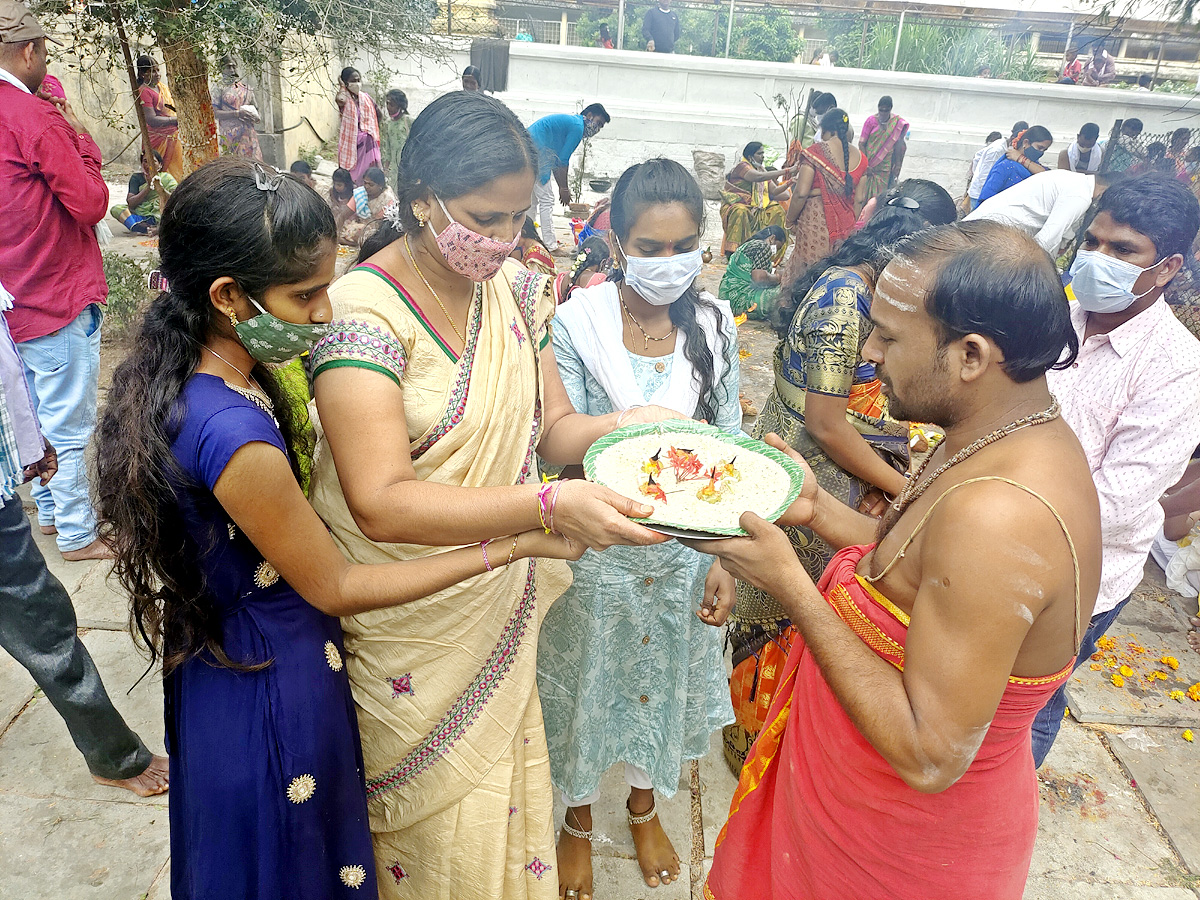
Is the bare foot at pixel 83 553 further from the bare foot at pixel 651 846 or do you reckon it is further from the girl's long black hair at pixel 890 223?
the girl's long black hair at pixel 890 223

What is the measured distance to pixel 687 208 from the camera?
2.65 m

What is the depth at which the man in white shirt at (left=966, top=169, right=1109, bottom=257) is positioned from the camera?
26.6 ft

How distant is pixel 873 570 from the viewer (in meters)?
1.82

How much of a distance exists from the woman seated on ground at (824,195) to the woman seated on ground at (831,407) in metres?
6.22

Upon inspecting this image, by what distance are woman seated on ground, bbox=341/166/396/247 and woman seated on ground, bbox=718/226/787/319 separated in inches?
174

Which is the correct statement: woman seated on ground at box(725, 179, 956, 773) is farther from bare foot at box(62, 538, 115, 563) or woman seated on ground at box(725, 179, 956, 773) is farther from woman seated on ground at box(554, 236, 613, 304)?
bare foot at box(62, 538, 115, 563)

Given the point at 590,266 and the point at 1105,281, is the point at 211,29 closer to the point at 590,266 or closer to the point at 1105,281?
the point at 590,266

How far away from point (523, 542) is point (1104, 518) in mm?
1975

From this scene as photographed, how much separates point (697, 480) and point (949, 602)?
2.79 feet

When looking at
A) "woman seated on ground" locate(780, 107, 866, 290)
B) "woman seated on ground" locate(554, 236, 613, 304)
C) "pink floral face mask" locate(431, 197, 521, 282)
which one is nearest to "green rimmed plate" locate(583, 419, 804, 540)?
"pink floral face mask" locate(431, 197, 521, 282)

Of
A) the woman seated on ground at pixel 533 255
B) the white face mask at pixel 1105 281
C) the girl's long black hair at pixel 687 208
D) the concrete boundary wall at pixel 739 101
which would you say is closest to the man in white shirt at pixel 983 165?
the concrete boundary wall at pixel 739 101

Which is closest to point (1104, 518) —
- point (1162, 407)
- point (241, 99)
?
point (1162, 407)

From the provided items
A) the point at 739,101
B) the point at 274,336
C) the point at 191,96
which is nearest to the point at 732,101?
the point at 739,101

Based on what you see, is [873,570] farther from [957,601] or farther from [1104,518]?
[1104,518]
